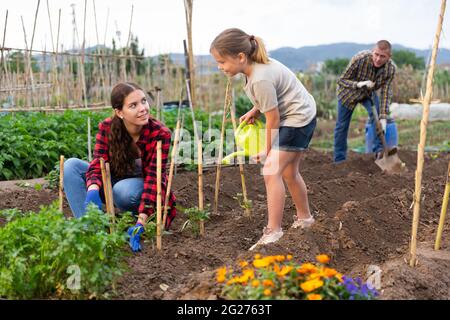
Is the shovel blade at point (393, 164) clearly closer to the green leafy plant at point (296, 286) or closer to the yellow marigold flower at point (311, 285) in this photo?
the green leafy plant at point (296, 286)

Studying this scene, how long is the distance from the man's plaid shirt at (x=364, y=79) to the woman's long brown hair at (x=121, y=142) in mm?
3638

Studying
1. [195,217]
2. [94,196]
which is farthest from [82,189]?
[195,217]

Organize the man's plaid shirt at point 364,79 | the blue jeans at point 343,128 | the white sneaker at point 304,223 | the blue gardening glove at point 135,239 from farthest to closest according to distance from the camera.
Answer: the blue jeans at point 343,128 → the man's plaid shirt at point 364,79 → the white sneaker at point 304,223 → the blue gardening glove at point 135,239

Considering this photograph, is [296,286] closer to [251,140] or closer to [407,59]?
[251,140]

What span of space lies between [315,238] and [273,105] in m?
0.86

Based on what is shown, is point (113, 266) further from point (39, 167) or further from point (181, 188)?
point (39, 167)

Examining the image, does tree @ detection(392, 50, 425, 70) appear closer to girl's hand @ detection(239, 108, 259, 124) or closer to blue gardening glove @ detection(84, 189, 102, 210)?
girl's hand @ detection(239, 108, 259, 124)

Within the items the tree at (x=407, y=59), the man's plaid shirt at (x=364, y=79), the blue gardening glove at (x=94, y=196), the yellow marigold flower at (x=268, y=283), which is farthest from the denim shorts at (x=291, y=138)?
the tree at (x=407, y=59)

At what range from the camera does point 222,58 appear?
11.6ft

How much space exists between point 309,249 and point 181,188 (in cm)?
211

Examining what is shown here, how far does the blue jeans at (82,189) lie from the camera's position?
3994 millimetres

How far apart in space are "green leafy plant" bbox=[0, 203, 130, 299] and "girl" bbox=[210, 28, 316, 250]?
3.68 feet

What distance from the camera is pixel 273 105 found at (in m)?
3.55

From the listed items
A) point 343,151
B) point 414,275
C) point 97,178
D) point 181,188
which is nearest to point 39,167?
point 181,188
